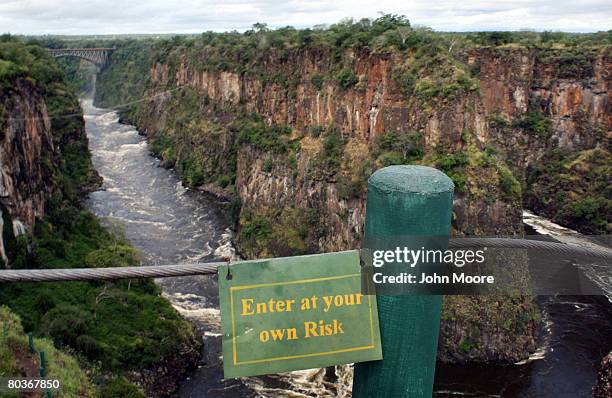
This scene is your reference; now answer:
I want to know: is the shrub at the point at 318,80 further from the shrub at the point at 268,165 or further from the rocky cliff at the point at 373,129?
the shrub at the point at 268,165

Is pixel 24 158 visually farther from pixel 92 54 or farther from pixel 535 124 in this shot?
pixel 92 54

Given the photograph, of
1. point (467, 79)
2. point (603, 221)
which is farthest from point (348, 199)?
point (603, 221)

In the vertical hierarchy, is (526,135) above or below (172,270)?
below

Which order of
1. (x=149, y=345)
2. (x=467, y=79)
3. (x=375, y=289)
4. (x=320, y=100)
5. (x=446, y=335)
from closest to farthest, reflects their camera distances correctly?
(x=375, y=289)
(x=149, y=345)
(x=446, y=335)
(x=467, y=79)
(x=320, y=100)

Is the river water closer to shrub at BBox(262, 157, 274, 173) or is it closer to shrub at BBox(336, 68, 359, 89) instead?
shrub at BBox(262, 157, 274, 173)

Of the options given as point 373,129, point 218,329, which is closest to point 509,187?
point 373,129

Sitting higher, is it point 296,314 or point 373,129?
point 296,314

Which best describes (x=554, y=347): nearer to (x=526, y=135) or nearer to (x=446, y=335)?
(x=446, y=335)
